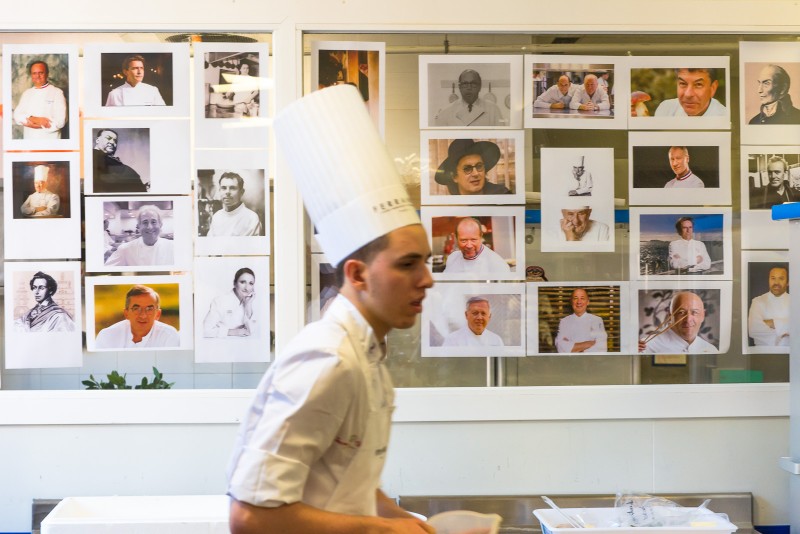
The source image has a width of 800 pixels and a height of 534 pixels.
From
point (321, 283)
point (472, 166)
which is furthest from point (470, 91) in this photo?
point (321, 283)

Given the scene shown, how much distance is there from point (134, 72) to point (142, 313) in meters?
0.82

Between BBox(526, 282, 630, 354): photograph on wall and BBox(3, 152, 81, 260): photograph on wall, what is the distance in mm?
1594

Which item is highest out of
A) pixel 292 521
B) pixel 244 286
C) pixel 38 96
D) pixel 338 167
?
pixel 38 96

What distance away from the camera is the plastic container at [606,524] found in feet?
8.94

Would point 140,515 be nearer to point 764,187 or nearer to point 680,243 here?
point 680,243

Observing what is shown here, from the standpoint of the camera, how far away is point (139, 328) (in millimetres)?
3254

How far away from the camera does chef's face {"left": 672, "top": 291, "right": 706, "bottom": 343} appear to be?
333cm

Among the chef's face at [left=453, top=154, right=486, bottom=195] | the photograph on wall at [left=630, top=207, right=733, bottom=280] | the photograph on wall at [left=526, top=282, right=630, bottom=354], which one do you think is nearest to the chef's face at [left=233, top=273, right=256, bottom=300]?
the chef's face at [left=453, top=154, right=486, bottom=195]

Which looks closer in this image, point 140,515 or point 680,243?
point 140,515

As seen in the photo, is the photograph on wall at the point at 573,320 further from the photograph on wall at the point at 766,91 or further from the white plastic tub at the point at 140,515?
the white plastic tub at the point at 140,515

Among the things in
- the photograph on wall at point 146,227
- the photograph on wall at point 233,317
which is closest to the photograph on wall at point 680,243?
the photograph on wall at point 233,317

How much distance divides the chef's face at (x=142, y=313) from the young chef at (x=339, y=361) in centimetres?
164

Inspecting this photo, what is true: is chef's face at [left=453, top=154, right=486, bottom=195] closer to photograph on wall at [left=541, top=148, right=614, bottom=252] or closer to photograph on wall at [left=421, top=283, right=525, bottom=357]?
photograph on wall at [left=541, top=148, right=614, bottom=252]

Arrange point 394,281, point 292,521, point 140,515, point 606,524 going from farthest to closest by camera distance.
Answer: point 140,515 → point 606,524 → point 394,281 → point 292,521
